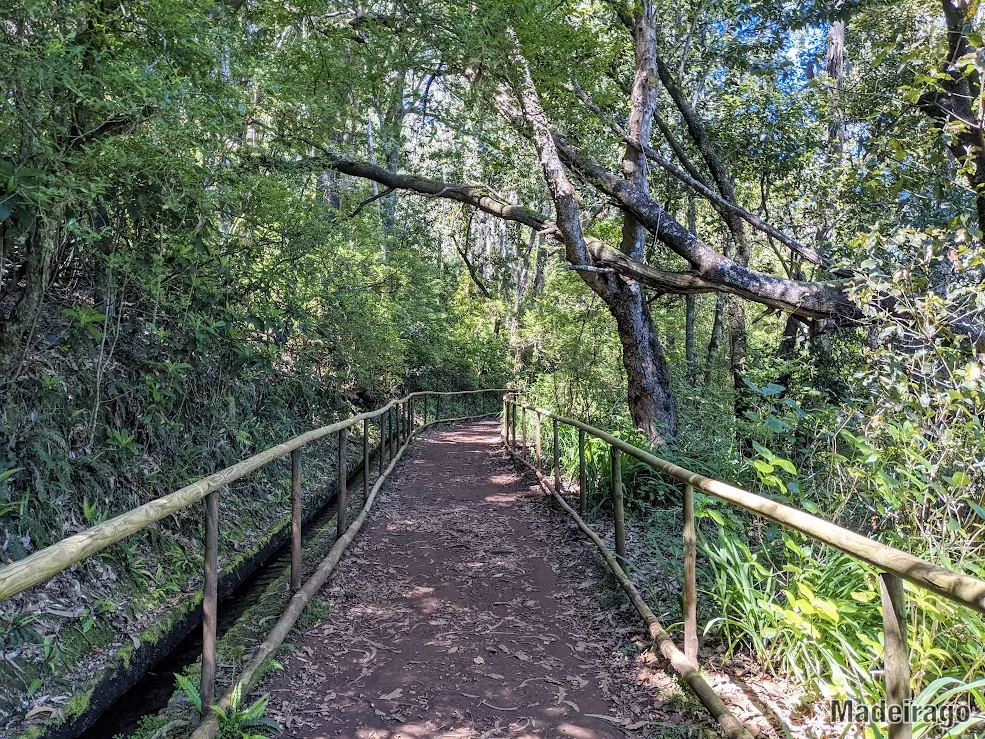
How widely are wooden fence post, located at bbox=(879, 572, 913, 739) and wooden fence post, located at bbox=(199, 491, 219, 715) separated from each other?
2434 mm

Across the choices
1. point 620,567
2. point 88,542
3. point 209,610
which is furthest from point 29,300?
point 620,567

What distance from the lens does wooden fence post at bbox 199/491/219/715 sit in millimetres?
2695

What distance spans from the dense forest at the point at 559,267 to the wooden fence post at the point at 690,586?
0.17 m

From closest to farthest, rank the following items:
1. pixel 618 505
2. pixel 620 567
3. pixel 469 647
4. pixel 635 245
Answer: pixel 469 647 → pixel 620 567 → pixel 618 505 → pixel 635 245

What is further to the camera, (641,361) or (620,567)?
(641,361)

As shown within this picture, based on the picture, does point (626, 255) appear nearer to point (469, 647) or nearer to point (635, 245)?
point (635, 245)

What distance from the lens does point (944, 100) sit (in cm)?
687

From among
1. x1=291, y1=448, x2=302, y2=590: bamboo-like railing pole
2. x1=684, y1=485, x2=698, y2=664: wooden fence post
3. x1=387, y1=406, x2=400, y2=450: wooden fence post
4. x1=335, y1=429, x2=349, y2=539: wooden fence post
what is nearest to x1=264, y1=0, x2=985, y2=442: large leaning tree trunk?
x1=387, y1=406, x2=400, y2=450: wooden fence post

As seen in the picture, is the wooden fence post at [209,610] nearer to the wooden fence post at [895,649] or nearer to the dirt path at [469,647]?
the dirt path at [469,647]

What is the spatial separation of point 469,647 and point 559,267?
19.8ft

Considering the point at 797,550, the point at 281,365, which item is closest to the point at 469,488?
the point at 281,365

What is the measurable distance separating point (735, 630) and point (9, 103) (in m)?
5.03

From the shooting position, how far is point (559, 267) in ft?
29.2

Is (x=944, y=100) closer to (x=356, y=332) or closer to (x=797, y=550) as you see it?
(x=797, y=550)
